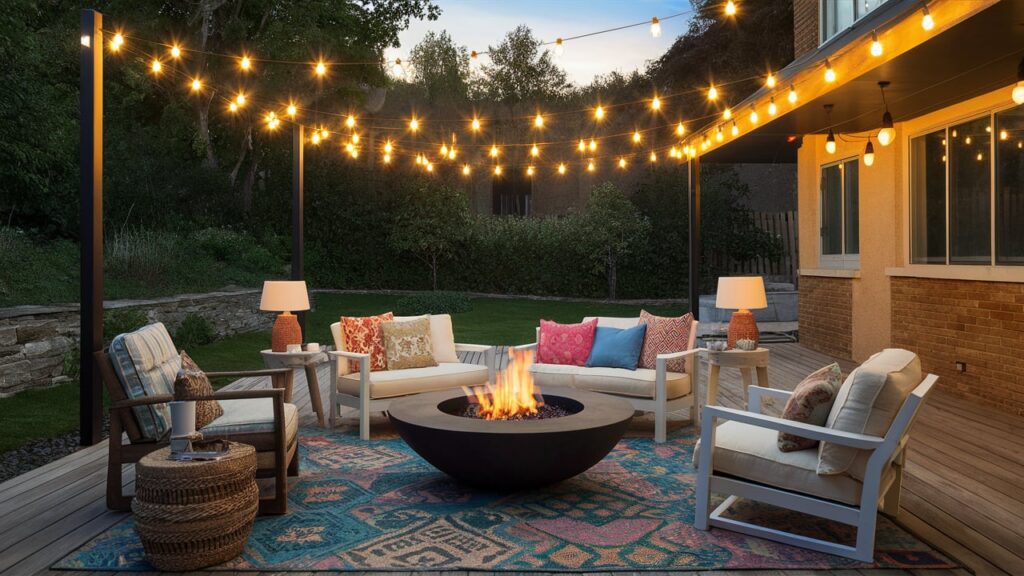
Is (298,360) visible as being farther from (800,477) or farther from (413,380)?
(800,477)

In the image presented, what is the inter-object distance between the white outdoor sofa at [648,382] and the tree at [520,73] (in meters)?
18.4

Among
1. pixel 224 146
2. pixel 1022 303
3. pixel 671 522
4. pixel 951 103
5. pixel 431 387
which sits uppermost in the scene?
pixel 224 146

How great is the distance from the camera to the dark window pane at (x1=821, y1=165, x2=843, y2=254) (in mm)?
9164

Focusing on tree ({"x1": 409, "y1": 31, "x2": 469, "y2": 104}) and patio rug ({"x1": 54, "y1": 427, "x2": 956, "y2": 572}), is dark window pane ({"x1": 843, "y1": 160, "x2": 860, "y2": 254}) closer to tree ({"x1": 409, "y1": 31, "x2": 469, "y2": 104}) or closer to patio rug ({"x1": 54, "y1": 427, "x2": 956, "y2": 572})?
patio rug ({"x1": 54, "y1": 427, "x2": 956, "y2": 572})

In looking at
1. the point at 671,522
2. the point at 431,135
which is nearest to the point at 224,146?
the point at 431,135

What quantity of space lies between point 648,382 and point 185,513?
125 inches

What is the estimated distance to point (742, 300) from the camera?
18.4ft

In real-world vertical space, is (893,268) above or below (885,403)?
above

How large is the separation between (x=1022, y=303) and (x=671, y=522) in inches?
155

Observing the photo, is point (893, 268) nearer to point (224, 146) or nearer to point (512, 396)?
point (512, 396)

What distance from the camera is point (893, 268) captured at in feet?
24.7

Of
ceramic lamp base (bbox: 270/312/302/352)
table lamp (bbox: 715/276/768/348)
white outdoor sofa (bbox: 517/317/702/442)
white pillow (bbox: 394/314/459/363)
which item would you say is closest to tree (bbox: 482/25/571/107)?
white pillow (bbox: 394/314/459/363)

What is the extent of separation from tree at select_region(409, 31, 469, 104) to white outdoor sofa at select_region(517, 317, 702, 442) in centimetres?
1873

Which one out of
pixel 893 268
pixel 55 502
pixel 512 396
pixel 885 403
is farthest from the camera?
pixel 893 268
